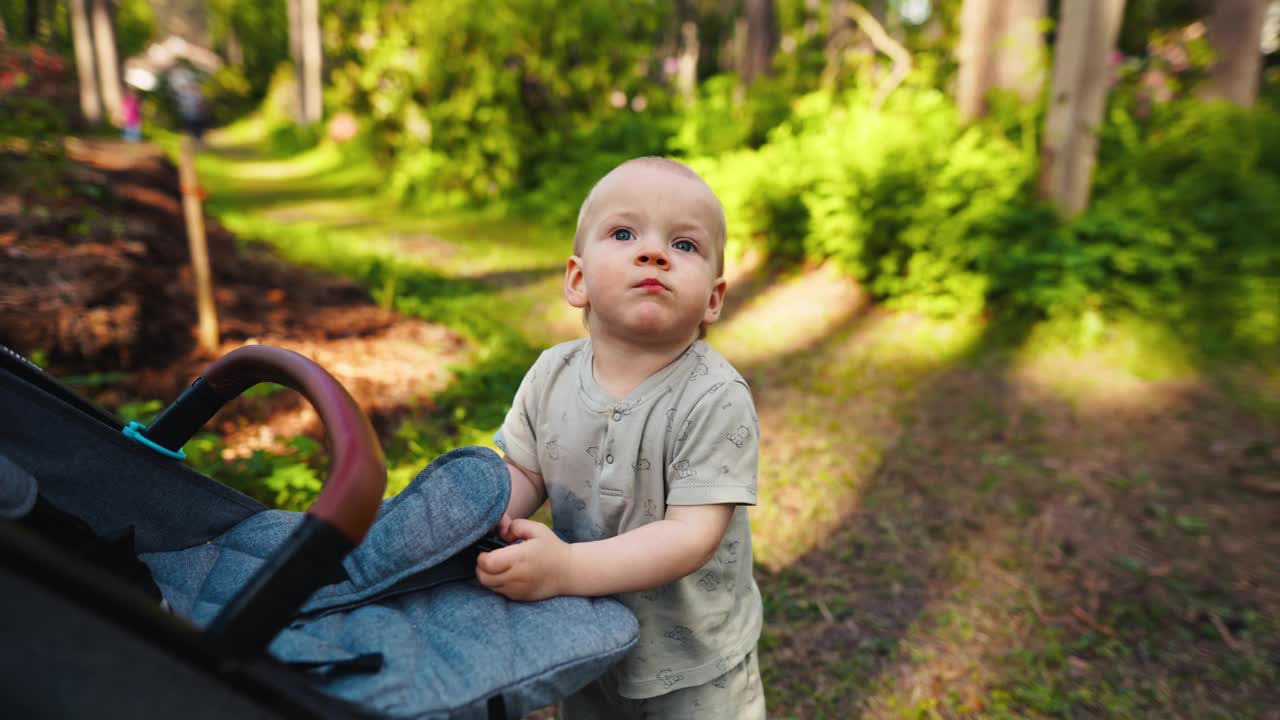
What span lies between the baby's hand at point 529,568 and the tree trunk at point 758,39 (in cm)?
1000

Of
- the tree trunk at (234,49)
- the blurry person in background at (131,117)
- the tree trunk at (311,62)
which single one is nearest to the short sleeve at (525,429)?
the blurry person in background at (131,117)

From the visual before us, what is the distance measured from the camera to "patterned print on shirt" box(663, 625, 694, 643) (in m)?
1.41

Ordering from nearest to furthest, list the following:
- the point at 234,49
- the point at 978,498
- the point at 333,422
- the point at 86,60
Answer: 1. the point at 333,422
2. the point at 978,498
3. the point at 86,60
4. the point at 234,49

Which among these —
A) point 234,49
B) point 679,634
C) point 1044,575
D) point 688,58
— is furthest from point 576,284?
point 234,49

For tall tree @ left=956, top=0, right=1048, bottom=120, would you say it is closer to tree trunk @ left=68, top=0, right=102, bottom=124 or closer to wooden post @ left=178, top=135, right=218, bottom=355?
wooden post @ left=178, top=135, right=218, bottom=355

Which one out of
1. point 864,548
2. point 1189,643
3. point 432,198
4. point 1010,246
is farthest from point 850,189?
point 432,198

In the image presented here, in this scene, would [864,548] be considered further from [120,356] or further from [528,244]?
[528,244]

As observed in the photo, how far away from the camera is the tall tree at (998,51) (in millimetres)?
6727

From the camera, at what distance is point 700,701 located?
1462mm

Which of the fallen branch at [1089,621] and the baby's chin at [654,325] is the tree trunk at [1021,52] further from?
the baby's chin at [654,325]

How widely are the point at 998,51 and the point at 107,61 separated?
18761 mm

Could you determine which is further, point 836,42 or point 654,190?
point 836,42

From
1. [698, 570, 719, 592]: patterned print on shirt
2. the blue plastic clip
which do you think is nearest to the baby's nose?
[698, 570, 719, 592]: patterned print on shirt

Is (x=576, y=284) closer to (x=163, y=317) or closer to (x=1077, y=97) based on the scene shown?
(x=163, y=317)
